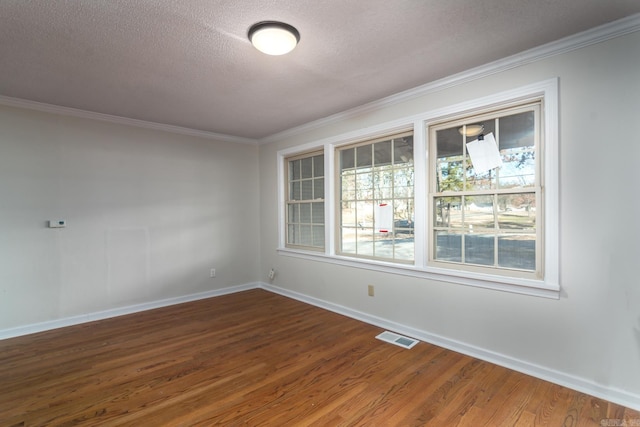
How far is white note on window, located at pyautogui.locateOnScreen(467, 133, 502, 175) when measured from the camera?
272 cm

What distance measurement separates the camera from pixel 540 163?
2.48 metres

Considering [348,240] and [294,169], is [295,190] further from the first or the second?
[348,240]

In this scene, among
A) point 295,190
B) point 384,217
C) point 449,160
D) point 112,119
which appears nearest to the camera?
point 449,160

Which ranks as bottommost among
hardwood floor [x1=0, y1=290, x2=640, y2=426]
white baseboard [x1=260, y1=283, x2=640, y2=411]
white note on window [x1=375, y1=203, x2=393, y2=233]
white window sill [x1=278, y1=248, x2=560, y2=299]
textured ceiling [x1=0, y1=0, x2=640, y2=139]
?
hardwood floor [x1=0, y1=290, x2=640, y2=426]

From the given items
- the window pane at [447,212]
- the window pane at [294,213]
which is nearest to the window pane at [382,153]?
the window pane at [447,212]

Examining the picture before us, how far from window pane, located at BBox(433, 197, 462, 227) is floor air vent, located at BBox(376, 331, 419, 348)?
1.17 meters

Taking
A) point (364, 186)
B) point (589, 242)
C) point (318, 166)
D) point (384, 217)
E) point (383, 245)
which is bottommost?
point (383, 245)

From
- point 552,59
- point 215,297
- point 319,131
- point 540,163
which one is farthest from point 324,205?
point 552,59

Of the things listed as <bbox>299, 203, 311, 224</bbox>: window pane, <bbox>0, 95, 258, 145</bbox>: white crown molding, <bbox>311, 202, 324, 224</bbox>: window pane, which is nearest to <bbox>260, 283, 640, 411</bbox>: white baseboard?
<bbox>311, 202, 324, 224</bbox>: window pane

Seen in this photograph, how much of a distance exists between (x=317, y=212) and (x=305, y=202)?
281 millimetres

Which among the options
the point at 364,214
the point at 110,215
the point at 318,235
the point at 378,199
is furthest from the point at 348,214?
the point at 110,215

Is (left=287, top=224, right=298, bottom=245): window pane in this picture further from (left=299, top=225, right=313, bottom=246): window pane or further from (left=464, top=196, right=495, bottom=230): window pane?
(left=464, top=196, right=495, bottom=230): window pane

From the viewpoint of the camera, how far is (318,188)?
4.48 metres

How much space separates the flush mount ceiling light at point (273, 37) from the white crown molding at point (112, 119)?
273 centimetres
